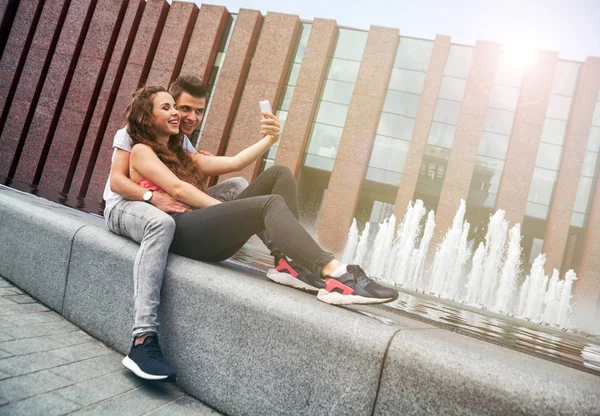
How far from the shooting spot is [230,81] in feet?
67.2

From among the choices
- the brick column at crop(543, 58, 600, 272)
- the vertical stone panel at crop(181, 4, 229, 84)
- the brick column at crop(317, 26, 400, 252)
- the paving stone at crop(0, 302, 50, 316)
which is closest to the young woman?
the paving stone at crop(0, 302, 50, 316)

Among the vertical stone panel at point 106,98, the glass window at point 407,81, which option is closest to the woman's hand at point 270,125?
the glass window at point 407,81

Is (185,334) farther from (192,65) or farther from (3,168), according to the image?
(3,168)

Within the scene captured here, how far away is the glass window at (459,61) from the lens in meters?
18.7

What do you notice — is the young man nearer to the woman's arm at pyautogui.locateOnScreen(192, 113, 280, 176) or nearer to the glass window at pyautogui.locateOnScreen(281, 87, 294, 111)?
the woman's arm at pyautogui.locateOnScreen(192, 113, 280, 176)

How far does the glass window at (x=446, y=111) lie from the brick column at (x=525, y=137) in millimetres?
2907

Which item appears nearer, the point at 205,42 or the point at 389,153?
the point at 389,153

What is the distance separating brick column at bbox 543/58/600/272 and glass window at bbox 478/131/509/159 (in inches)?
107

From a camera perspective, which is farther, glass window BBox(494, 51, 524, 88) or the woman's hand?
glass window BBox(494, 51, 524, 88)

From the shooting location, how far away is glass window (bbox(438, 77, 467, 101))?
61.1 feet

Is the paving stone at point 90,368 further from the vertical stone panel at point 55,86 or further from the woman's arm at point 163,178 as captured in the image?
the vertical stone panel at point 55,86

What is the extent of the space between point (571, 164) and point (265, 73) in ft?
54.5

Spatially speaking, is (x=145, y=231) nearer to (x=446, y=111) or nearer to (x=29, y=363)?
(x=29, y=363)

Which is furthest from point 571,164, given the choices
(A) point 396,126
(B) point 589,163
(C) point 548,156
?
(A) point 396,126
